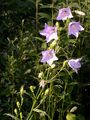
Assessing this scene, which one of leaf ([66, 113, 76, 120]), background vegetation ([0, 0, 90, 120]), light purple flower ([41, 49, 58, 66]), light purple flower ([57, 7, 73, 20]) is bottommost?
leaf ([66, 113, 76, 120])

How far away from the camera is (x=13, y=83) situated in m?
3.39

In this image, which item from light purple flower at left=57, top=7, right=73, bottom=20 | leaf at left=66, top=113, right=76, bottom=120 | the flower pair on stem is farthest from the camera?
leaf at left=66, top=113, right=76, bottom=120

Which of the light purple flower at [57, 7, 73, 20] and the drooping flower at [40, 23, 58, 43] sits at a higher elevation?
the light purple flower at [57, 7, 73, 20]

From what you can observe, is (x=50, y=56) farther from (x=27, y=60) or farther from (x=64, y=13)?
(x=27, y=60)

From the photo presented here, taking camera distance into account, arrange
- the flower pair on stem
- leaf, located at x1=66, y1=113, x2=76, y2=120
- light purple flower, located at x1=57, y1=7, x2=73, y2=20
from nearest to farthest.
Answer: the flower pair on stem, light purple flower, located at x1=57, y1=7, x2=73, y2=20, leaf, located at x1=66, y1=113, x2=76, y2=120

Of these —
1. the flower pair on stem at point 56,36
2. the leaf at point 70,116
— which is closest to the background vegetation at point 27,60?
the leaf at point 70,116

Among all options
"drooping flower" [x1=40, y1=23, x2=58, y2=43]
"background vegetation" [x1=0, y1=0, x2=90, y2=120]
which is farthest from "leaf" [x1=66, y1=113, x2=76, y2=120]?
"drooping flower" [x1=40, y1=23, x2=58, y2=43]

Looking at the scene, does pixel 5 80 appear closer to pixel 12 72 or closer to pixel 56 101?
pixel 12 72

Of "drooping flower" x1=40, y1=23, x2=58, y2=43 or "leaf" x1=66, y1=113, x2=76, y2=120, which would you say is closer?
"drooping flower" x1=40, y1=23, x2=58, y2=43

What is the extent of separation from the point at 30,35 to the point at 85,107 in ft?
2.55

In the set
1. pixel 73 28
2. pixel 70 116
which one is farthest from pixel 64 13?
pixel 70 116

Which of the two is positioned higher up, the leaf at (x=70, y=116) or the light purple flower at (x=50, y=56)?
the light purple flower at (x=50, y=56)

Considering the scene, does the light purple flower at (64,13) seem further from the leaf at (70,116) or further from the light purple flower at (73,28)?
the leaf at (70,116)

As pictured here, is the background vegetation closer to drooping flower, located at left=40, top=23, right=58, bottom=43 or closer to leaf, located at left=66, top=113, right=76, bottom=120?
leaf, located at left=66, top=113, right=76, bottom=120
